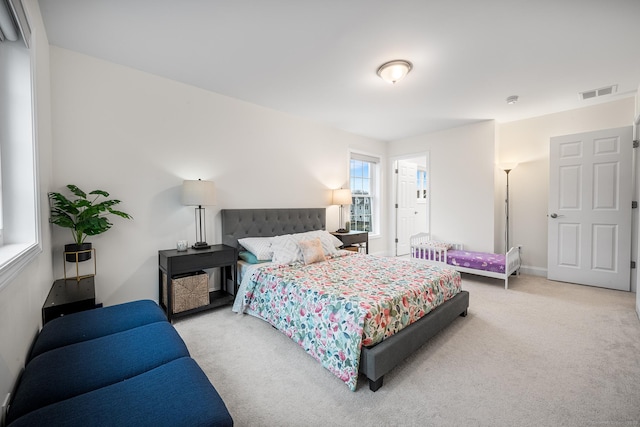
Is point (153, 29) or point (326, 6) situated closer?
point (326, 6)

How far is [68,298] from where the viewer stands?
1965 mm

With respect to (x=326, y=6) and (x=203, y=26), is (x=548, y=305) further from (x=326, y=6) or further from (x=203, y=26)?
(x=203, y=26)

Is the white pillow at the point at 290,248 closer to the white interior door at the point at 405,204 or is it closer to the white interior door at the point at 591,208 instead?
the white interior door at the point at 405,204

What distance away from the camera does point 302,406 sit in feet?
5.31

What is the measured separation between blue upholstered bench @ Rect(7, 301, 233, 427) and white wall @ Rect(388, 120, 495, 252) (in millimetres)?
4798

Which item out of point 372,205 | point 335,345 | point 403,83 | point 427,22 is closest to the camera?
point 335,345

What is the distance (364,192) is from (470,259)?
241 cm

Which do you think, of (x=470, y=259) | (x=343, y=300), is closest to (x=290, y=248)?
(x=343, y=300)

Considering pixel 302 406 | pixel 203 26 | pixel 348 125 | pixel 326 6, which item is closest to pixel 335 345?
pixel 302 406

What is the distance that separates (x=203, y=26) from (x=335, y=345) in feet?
8.76

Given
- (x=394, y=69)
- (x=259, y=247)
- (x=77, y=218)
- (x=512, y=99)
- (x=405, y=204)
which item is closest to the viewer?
(x=77, y=218)

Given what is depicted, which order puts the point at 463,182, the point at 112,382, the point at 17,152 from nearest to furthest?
1. the point at 112,382
2. the point at 17,152
3. the point at 463,182

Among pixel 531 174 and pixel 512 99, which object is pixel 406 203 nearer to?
pixel 531 174

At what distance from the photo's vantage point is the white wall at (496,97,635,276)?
13.8ft
